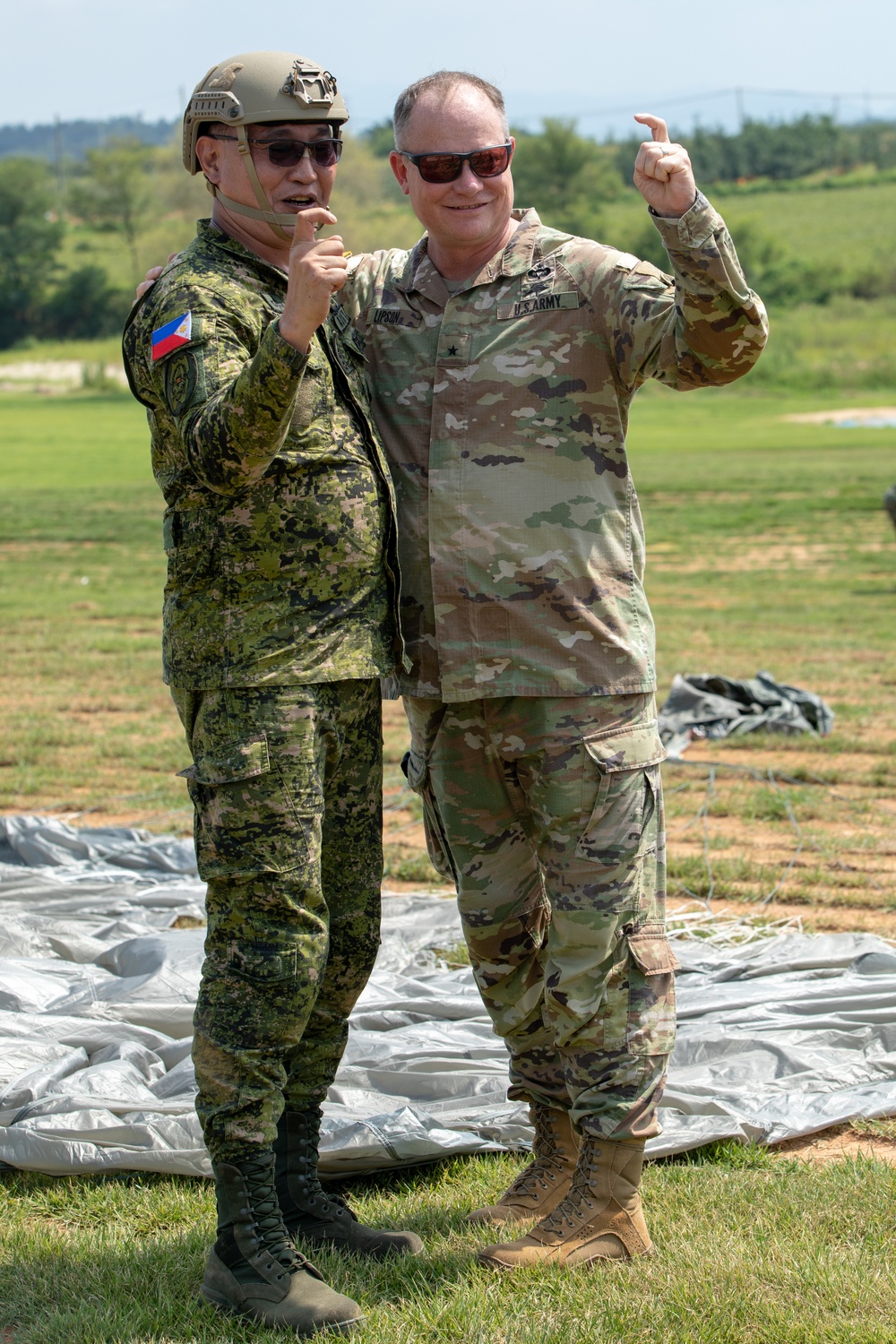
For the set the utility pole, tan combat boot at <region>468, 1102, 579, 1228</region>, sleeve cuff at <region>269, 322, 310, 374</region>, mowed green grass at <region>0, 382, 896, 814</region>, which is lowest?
mowed green grass at <region>0, 382, 896, 814</region>

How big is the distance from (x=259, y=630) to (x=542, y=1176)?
1518mm

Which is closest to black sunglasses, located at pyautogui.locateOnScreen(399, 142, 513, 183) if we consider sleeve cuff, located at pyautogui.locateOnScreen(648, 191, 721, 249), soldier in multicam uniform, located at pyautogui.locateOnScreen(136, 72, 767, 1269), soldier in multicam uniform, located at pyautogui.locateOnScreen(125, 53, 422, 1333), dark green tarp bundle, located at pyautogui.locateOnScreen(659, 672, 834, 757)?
soldier in multicam uniform, located at pyautogui.locateOnScreen(136, 72, 767, 1269)

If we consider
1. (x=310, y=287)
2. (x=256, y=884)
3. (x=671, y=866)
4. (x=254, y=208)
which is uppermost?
(x=254, y=208)

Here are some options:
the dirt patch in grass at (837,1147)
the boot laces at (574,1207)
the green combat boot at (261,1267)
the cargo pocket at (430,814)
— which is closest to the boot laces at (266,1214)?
the green combat boot at (261,1267)

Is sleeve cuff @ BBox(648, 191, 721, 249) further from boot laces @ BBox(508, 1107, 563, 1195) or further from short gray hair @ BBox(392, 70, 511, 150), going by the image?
boot laces @ BBox(508, 1107, 563, 1195)

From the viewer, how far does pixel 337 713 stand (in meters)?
3.05

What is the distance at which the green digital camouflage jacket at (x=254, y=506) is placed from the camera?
285 centimetres

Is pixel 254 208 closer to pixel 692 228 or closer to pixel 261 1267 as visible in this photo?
pixel 692 228

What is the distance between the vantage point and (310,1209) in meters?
3.28

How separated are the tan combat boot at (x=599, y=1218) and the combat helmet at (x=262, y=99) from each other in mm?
2125

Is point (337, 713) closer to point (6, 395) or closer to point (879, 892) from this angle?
point (879, 892)

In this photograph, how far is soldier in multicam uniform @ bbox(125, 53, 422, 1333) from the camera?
2.91 m

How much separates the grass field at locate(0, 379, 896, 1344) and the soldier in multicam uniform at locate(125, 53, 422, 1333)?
13.6 inches

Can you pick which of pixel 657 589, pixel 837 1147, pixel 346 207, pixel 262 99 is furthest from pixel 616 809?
pixel 346 207
